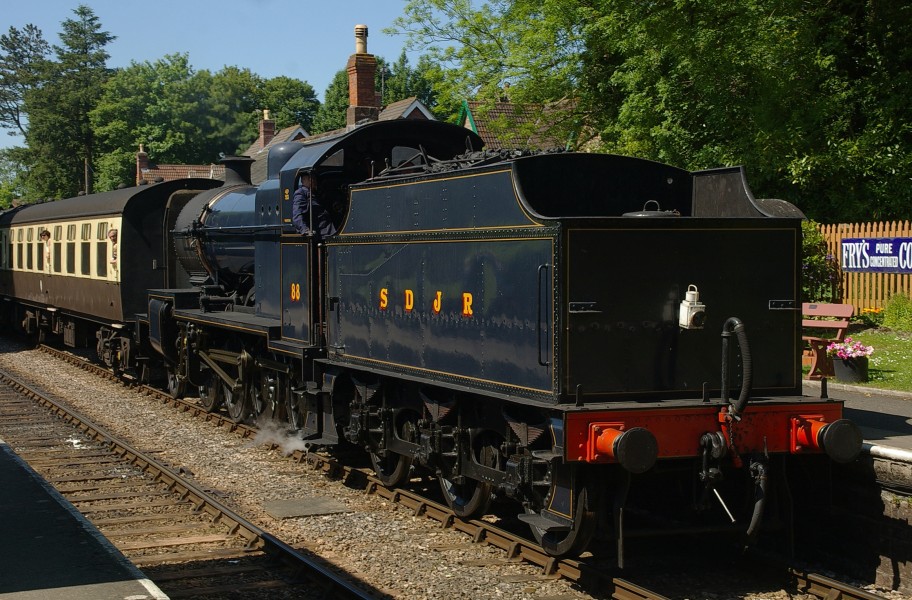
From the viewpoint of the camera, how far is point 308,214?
32.3 ft

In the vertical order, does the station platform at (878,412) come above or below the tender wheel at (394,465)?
above

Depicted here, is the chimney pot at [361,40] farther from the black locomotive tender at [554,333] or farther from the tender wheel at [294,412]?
the tender wheel at [294,412]

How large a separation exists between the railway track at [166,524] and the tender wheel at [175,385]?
1791 mm

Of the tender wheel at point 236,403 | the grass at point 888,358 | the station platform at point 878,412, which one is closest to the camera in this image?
the station platform at point 878,412

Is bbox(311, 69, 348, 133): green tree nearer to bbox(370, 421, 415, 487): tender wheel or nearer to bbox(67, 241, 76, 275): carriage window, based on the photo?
bbox(67, 241, 76, 275): carriage window

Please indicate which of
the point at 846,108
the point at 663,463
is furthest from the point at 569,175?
the point at 846,108

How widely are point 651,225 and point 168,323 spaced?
9664mm

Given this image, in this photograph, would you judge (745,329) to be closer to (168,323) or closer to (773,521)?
(773,521)

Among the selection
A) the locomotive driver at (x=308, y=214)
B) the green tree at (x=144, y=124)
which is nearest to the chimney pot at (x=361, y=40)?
the locomotive driver at (x=308, y=214)

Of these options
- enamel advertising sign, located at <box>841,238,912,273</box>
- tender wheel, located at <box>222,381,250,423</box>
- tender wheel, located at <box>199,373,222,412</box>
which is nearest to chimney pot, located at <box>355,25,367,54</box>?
enamel advertising sign, located at <box>841,238,912,273</box>

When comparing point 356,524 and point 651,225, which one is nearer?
point 651,225

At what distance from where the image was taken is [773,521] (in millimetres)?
6820

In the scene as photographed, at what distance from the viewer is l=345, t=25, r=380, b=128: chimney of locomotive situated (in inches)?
987

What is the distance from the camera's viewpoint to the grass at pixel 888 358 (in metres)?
12.1
